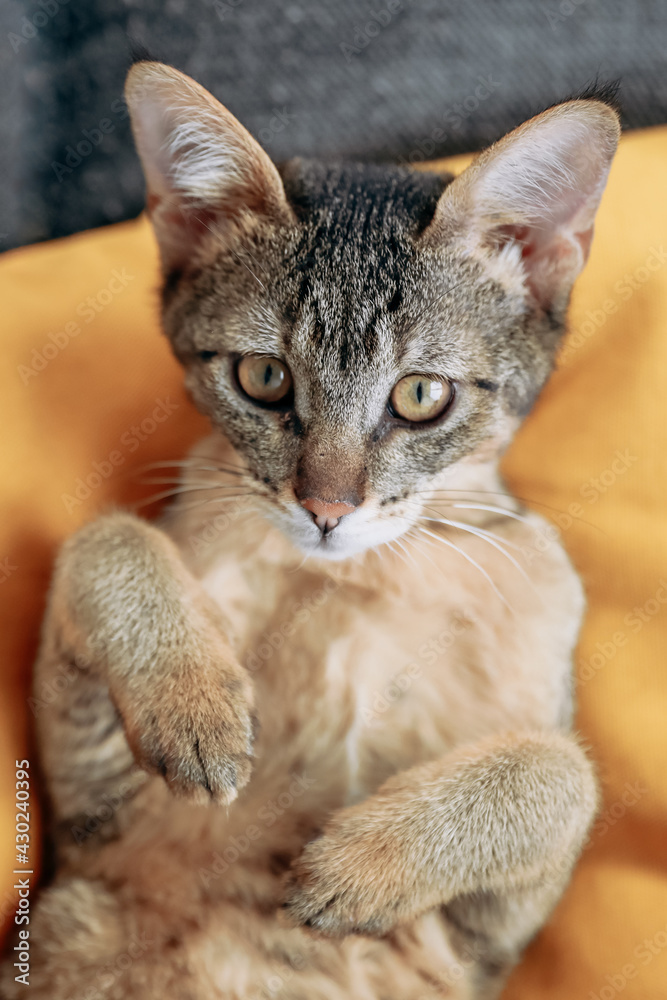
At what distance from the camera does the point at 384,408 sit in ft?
3.12

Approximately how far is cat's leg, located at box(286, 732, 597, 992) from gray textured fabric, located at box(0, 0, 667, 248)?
1127 millimetres

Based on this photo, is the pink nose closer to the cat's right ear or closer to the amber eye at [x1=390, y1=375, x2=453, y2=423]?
the amber eye at [x1=390, y1=375, x2=453, y2=423]

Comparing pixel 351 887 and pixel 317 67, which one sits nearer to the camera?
pixel 351 887

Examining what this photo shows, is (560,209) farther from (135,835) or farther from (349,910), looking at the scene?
(135,835)

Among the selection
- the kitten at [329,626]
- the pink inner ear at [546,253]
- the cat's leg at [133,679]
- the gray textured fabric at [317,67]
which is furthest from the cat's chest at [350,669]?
the gray textured fabric at [317,67]

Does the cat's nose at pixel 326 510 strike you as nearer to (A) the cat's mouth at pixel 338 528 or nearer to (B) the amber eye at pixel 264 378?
(A) the cat's mouth at pixel 338 528

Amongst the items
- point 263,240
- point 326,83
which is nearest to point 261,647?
point 263,240

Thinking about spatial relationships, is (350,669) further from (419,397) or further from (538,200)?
(538,200)

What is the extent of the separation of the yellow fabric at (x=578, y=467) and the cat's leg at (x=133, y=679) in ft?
0.26

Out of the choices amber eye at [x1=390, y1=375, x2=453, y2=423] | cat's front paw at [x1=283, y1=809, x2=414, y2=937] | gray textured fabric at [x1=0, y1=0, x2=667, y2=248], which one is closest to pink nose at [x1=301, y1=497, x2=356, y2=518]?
amber eye at [x1=390, y1=375, x2=453, y2=423]

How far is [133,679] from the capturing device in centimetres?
92

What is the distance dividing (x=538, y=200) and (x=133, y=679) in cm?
78

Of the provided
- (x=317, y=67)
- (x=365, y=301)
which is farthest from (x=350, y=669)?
(x=317, y=67)

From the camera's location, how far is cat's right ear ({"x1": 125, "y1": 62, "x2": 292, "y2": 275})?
0.95m
